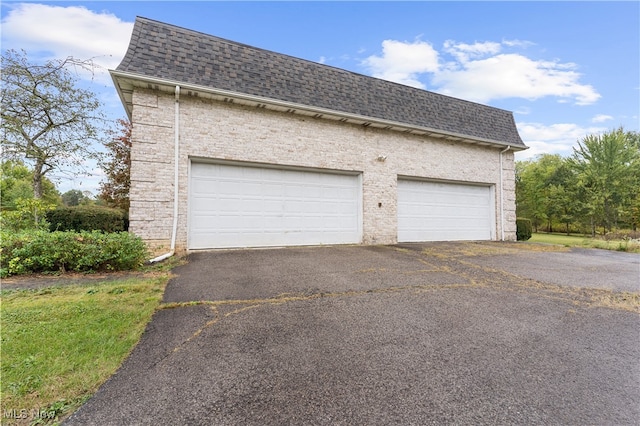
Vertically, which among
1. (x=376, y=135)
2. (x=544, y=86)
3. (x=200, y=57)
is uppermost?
(x=544, y=86)

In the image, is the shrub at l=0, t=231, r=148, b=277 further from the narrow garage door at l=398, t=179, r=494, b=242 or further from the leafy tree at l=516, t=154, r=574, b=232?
the leafy tree at l=516, t=154, r=574, b=232

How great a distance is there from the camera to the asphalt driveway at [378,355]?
176 centimetres

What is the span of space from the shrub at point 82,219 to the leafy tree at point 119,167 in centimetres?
683

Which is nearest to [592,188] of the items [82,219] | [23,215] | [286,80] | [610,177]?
[610,177]

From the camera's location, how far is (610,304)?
3.96 m

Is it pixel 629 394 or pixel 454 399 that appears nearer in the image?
pixel 454 399

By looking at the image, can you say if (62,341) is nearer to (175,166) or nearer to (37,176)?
(175,166)

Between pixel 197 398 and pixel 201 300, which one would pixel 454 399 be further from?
pixel 201 300

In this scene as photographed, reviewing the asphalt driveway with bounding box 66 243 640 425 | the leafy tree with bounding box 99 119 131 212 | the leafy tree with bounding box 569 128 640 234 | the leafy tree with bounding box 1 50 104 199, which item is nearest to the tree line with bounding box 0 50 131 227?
the leafy tree with bounding box 1 50 104 199

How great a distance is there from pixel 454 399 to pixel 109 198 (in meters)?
17.4

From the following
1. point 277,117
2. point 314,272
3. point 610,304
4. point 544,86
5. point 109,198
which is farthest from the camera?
point 109,198

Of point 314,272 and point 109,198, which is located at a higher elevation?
point 109,198

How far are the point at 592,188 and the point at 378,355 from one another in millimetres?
34144

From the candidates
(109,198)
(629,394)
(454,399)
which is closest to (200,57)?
(454,399)
